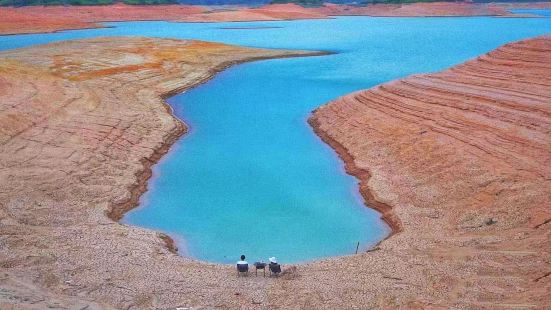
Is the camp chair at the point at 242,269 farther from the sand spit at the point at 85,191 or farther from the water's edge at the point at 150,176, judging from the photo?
the water's edge at the point at 150,176

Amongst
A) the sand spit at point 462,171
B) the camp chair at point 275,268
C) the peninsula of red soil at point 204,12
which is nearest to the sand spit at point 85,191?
the camp chair at point 275,268

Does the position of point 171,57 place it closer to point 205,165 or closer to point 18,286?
point 205,165

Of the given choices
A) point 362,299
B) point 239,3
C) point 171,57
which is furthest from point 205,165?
point 239,3

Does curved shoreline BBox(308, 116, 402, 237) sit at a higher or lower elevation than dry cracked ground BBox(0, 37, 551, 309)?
lower

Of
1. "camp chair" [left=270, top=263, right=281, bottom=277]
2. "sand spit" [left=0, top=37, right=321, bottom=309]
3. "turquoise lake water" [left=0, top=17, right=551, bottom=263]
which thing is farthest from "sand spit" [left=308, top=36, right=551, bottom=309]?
"sand spit" [left=0, top=37, right=321, bottom=309]

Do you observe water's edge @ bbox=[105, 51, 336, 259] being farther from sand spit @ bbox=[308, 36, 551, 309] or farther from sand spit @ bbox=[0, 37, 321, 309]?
sand spit @ bbox=[308, 36, 551, 309]

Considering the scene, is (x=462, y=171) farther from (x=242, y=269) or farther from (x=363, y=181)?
(x=242, y=269)
